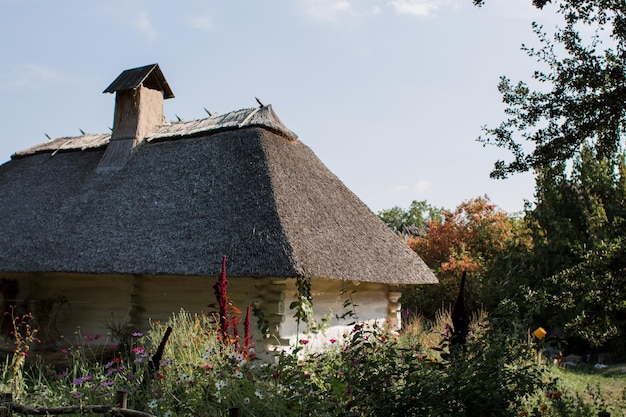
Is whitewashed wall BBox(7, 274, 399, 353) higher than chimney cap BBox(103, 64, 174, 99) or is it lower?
lower

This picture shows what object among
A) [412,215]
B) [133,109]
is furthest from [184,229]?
[412,215]

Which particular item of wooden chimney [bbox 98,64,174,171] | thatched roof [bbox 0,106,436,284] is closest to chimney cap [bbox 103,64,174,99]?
wooden chimney [bbox 98,64,174,171]

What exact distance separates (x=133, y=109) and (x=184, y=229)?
426 centimetres

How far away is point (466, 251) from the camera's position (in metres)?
15.0

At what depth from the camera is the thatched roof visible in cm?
784

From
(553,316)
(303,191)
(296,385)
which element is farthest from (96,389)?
(553,316)

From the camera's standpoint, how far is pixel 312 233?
8.30m

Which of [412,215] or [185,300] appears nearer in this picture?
[185,300]

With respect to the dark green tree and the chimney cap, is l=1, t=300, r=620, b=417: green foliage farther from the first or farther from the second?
the chimney cap

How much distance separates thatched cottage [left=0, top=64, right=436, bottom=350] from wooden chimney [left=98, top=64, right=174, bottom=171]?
0.10 ft

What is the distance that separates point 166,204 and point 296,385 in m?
5.49

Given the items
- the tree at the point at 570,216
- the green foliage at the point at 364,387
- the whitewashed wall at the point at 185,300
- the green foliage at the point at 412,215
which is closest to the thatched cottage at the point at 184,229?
the whitewashed wall at the point at 185,300

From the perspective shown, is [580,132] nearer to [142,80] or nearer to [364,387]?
[364,387]

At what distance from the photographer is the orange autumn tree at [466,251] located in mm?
13828
